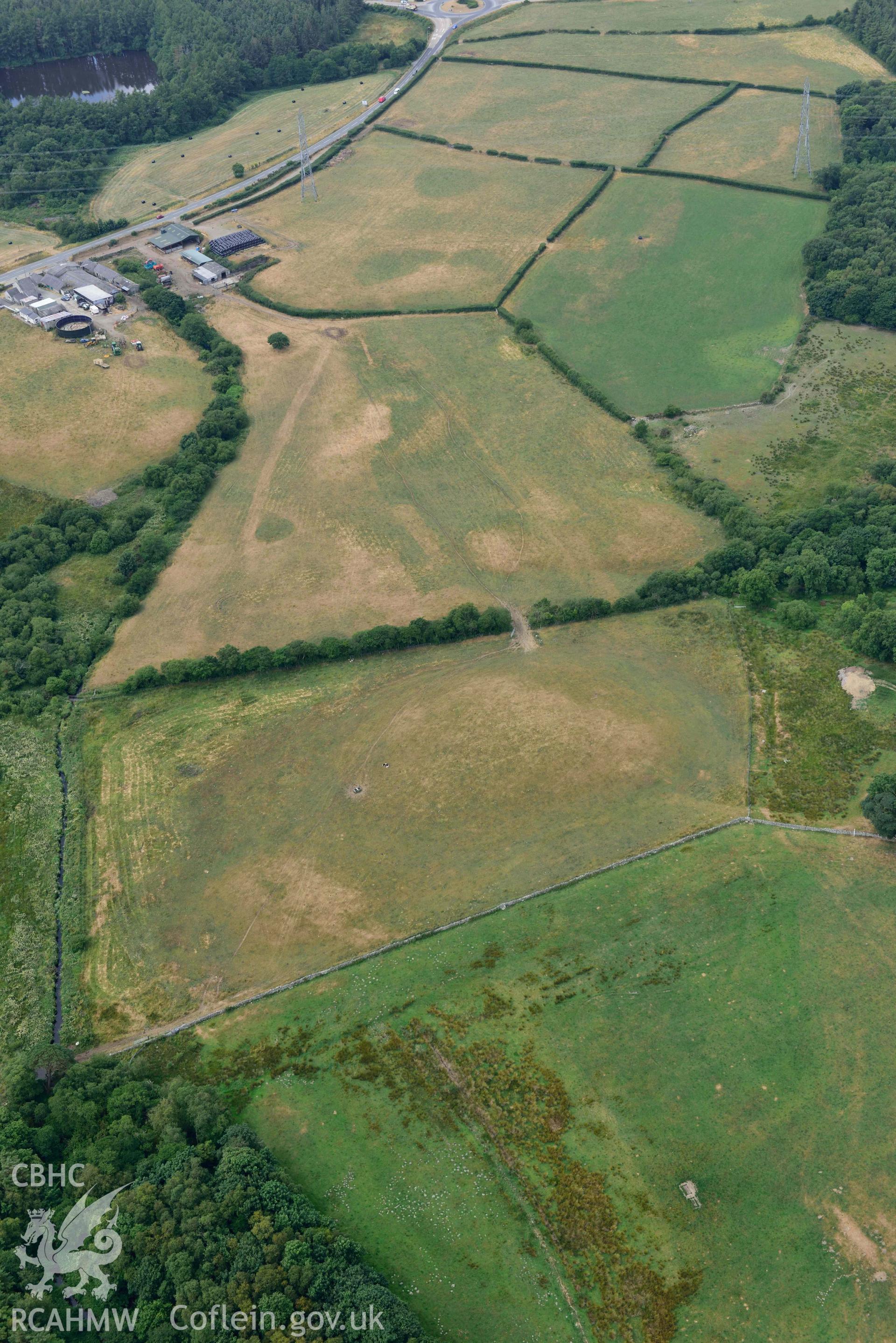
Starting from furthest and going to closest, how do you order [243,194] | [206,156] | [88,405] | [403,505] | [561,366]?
1. [206,156]
2. [243,194]
3. [561,366]
4. [88,405]
5. [403,505]

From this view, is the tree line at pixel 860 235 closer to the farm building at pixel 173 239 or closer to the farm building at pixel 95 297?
the farm building at pixel 173 239

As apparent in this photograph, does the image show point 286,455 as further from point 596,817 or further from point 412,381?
point 596,817

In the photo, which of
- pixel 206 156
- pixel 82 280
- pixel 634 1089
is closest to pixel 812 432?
pixel 634 1089

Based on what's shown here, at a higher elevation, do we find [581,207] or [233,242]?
[233,242]

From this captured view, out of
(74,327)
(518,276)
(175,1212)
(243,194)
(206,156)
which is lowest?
(175,1212)

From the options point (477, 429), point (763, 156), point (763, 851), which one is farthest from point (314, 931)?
point (763, 156)

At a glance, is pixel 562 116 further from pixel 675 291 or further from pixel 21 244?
pixel 21 244
